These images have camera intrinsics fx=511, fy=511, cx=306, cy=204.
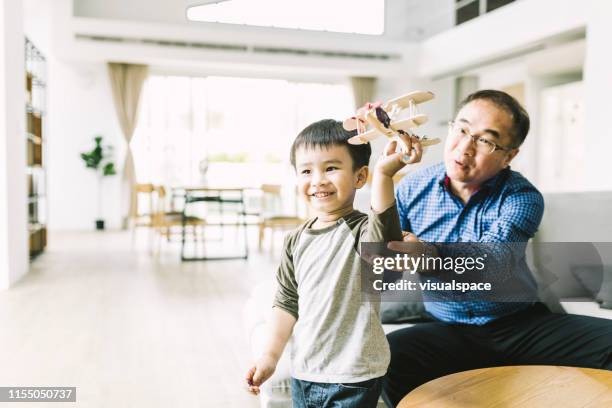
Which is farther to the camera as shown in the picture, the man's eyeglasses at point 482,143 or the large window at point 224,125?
the large window at point 224,125

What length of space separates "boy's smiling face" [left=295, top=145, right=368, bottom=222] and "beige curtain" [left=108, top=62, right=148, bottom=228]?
7277 mm

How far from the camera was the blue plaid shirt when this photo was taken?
1.33m

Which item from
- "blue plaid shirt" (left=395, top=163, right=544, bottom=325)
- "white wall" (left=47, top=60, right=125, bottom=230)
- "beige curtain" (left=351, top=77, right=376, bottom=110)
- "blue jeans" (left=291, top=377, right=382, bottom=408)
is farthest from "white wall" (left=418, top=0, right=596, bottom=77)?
"blue jeans" (left=291, top=377, right=382, bottom=408)

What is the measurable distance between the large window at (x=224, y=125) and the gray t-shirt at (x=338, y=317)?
7386 mm

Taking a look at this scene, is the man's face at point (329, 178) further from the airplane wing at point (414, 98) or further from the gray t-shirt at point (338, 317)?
the airplane wing at point (414, 98)

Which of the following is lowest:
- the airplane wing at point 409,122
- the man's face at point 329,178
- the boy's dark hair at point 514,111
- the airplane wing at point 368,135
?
the man's face at point 329,178

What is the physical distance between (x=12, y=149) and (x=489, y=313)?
408 cm

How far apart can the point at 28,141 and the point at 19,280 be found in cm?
147

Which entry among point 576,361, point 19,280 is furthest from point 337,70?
point 576,361

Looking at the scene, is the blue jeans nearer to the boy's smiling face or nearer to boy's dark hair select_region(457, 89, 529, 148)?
the boy's smiling face

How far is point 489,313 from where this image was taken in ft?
4.58

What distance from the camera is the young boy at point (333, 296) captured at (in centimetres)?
98

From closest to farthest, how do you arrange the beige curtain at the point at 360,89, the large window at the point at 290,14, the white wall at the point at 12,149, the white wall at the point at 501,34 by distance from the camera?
the white wall at the point at 12,149 → the white wall at the point at 501,34 → the large window at the point at 290,14 → the beige curtain at the point at 360,89

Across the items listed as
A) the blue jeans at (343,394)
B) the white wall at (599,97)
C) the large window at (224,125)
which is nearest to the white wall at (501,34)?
the white wall at (599,97)
